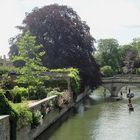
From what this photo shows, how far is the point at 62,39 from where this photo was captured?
193ft

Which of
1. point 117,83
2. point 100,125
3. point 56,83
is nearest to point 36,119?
point 100,125

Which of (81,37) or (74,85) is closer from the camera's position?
(74,85)

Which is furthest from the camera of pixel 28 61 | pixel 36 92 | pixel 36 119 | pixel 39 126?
pixel 28 61

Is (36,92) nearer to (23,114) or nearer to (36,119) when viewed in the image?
(36,119)

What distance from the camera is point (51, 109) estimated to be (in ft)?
114

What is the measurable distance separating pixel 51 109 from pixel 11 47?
2900cm

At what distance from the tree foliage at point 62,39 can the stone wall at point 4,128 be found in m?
36.5

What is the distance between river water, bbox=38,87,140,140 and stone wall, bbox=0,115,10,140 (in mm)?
7840

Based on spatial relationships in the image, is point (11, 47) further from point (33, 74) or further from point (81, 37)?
point (33, 74)

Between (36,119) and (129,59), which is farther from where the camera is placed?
(129,59)

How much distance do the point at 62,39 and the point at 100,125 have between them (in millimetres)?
26010

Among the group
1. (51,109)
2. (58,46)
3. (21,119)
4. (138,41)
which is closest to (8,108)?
(21,119)

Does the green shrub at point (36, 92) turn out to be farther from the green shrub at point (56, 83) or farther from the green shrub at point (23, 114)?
the green shrub at point (23, 114)

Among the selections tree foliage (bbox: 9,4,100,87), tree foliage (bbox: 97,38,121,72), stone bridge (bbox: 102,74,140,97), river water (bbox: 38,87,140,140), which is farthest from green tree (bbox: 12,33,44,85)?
tree foliage (bbox: 97,38,121,72)
